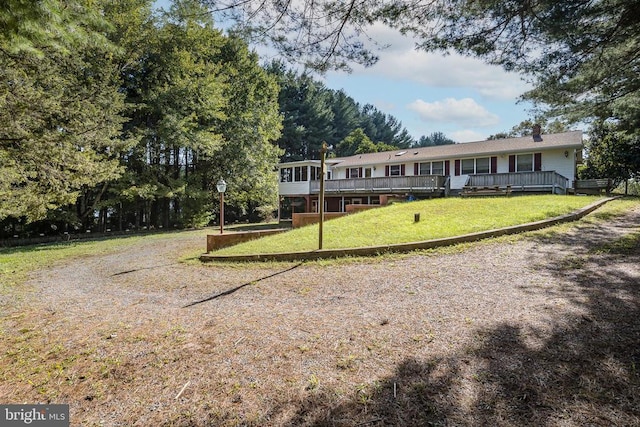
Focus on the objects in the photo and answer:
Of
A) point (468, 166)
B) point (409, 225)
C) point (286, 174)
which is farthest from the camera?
point (286, 174)

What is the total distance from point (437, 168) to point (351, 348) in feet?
68.2

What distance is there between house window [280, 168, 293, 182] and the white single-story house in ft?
0.18

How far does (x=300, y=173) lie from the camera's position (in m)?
25.6

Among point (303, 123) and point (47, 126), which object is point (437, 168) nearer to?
point (47, 126)

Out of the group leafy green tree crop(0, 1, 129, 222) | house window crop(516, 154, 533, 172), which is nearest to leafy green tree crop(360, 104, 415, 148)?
house window crop(516, 154, 533, 172)

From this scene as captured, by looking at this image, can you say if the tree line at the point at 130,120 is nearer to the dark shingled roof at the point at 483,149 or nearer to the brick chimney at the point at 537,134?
the dark shingled roof at the point at 483,149

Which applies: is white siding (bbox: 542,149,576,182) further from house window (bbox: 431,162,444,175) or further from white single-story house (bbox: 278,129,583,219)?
house window (bbox: 431,162,444,175)

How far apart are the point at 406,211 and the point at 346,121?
40842mm

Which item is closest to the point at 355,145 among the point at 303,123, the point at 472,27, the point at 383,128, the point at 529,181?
the point at 303,123

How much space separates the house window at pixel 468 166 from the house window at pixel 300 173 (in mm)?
10871

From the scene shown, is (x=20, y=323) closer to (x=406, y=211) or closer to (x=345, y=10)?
(x=345, y=10)

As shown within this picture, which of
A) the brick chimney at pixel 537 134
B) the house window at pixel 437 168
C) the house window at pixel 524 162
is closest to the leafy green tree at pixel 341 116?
the house window at pixel 437 168

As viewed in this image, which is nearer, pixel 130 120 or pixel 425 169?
pixel 130 120

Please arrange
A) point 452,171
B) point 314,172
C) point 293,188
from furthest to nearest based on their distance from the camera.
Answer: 1. point 293,188
2. point 314,172
3. point 452,171
